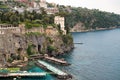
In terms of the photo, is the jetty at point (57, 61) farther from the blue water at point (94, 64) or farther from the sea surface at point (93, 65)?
the blue water at point (94, 64)

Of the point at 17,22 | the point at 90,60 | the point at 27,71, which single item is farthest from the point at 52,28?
the point at 27,71

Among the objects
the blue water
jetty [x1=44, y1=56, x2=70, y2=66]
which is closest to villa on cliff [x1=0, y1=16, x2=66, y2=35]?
the blue water

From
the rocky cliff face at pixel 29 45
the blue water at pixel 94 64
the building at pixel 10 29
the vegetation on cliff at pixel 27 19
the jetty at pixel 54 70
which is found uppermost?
the vegetation on cliff at pixel 27 19

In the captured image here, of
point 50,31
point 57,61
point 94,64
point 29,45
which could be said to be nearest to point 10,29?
point 29,45

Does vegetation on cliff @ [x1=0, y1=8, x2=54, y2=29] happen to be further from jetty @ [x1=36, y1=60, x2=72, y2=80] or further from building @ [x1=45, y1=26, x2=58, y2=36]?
jetty @ [x1=36, y1=60, x2=72, y2=80]

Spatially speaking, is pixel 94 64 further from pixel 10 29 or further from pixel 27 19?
→ pixel 27 19

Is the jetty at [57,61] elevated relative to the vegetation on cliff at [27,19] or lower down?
lower down

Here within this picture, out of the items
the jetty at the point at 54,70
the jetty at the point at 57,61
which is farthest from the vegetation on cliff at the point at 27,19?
the jetty at the point at 54,70

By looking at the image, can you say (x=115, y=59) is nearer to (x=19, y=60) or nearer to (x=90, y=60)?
(x=90, y=60)
